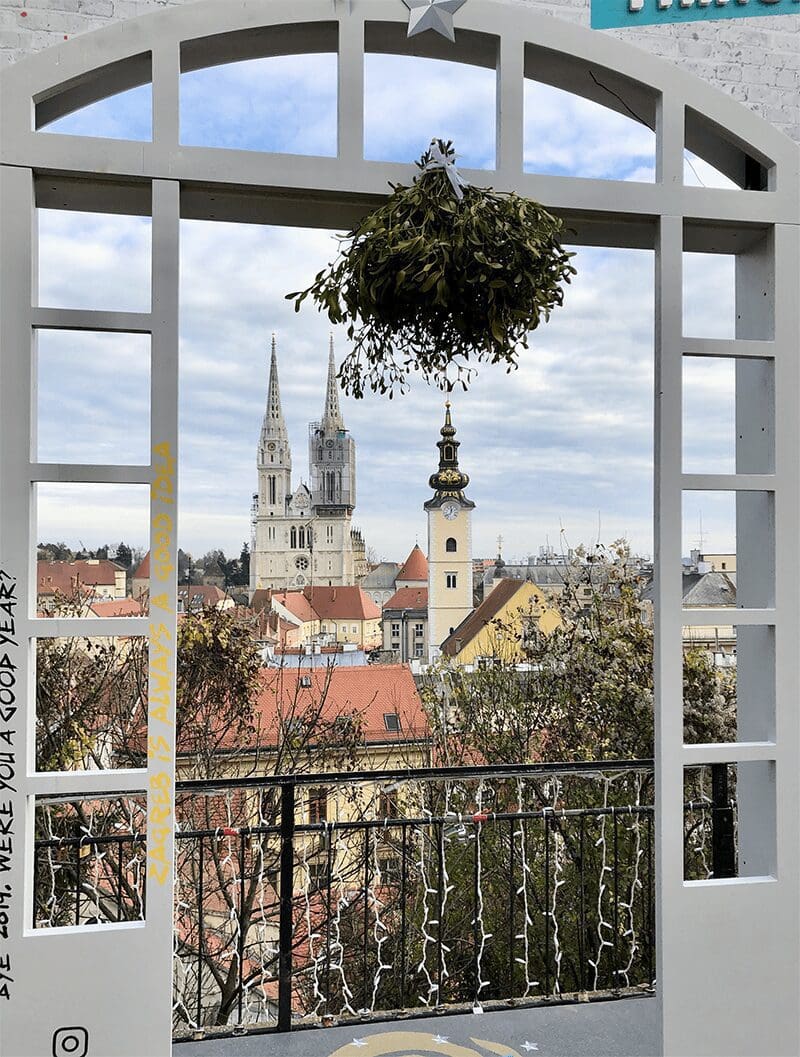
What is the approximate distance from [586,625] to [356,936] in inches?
81.5

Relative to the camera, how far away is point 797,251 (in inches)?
80.7

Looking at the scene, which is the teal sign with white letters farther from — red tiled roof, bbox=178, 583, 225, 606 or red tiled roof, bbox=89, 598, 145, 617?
red tiled roof, bbox=178, 583, 225, 606

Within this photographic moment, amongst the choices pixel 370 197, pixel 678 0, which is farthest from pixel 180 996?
pixel 678 0

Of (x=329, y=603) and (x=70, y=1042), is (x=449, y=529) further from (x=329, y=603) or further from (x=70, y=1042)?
(x=70, y=1042)

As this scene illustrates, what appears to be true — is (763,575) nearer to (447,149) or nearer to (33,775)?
(447,149)

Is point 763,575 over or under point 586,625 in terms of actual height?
over

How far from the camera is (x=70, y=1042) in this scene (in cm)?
172

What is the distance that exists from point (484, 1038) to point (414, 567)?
7.88ft

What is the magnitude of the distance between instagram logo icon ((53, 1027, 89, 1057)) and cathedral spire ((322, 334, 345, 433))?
302 cm

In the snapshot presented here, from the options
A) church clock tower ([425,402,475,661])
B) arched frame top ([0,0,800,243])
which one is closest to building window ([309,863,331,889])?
church clock tower ([425,402,475,661])

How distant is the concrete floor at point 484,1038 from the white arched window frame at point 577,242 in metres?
0.49

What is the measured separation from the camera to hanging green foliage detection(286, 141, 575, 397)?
164 cm

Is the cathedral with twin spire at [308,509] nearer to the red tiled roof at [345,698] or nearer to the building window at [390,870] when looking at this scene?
the red tiled roof at [345,698]

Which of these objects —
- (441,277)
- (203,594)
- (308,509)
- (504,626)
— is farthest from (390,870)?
(441,277)
